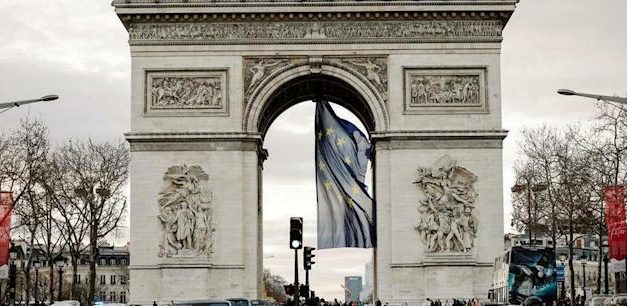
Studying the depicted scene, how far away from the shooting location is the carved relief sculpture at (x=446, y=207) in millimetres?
51625

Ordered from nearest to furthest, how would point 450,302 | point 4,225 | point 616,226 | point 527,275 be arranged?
point 527,275 → point 616,226 → point 4,225 → point 450,302

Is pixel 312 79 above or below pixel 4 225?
above

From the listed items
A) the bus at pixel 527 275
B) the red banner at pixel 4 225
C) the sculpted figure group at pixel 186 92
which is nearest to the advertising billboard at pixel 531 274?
the bus at pixel 527 275

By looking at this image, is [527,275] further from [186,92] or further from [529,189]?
[529,189]

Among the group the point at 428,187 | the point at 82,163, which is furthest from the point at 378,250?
the point at 82,163

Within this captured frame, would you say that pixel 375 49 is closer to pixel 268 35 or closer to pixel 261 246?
pixel 268 35

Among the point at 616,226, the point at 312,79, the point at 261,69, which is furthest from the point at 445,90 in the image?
the point at 616,226

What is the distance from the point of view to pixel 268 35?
52781mm

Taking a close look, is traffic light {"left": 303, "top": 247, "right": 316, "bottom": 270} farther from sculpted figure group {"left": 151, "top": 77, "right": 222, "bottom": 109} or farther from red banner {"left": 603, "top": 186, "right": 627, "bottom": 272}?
sculpted figure group {"left": 151, "top": 77, "right": 222, "bottom": 109}

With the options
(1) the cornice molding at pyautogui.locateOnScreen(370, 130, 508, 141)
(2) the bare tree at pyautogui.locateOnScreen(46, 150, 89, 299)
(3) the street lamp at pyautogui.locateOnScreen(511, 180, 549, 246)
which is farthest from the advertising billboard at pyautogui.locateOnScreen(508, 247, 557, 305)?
(2) the bare tree at pyautogui.locateOnScreen(46, 150, 89, 299)

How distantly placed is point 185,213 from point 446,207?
1035cm

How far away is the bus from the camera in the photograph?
44281 millimetres

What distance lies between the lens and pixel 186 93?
52625 mm

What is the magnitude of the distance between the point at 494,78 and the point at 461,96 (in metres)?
1.52
